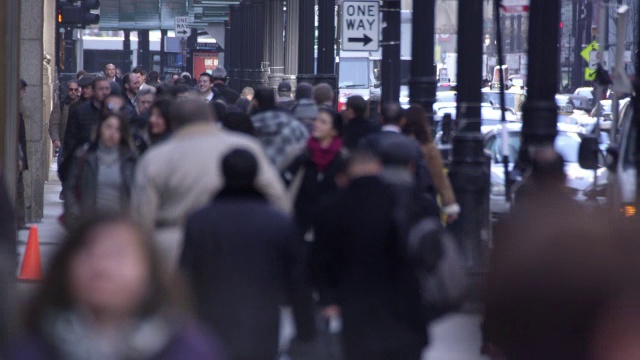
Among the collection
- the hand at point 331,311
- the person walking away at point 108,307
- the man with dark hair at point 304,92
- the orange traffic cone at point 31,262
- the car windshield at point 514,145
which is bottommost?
the orange traffic cone at point 31,262

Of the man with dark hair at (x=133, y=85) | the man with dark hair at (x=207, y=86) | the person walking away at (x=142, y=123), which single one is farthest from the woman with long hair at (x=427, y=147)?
the man with dark hair at (x=133, y=85)

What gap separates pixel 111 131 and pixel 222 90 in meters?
8.03

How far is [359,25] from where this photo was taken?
21656 millimetres

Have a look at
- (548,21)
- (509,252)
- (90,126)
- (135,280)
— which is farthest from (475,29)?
(135,280)

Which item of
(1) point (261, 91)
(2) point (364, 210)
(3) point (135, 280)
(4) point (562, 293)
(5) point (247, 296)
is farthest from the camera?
(1) point (261, 91)

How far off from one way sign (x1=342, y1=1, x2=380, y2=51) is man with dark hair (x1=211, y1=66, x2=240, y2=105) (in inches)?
129

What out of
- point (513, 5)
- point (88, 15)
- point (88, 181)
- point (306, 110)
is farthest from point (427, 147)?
point (88, 15)

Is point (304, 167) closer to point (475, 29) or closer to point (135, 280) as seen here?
point (475, 29)

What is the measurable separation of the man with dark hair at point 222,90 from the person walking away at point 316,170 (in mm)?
6430

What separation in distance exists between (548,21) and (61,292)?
8296mm

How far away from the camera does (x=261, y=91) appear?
472 inches

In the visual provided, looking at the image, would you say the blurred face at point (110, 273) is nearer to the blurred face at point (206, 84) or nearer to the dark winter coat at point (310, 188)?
the dark winter coat at point (310, 188)

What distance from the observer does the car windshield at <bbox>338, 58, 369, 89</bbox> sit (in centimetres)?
4969

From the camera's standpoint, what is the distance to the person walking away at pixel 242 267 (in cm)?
627
